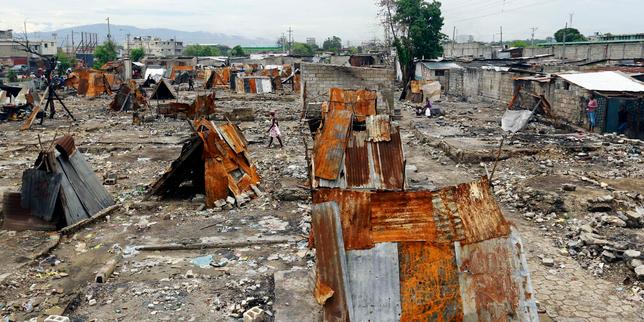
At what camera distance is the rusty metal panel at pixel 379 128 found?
7.64m

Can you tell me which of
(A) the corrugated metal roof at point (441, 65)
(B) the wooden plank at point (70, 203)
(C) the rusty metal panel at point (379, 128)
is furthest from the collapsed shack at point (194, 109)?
(A) the corrugated metal roof at point (441, 65)

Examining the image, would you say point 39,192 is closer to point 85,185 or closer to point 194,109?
point 85,185

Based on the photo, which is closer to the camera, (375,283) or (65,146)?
(375,283)

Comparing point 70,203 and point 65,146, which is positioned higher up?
point 65,146

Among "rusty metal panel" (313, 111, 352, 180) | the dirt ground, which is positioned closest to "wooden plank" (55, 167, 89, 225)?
the dirt ground

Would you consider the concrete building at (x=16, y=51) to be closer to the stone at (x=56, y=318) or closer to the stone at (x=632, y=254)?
the stone at (x=56, y=318)

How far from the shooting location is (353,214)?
371cm

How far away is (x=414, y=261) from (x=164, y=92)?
948 inches

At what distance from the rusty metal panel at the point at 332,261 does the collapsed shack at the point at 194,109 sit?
15.0m

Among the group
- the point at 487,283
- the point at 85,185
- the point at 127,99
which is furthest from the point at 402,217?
the point at 127,99

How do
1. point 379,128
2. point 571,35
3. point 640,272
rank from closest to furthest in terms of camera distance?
point 640,272, point 379,128, point 571,35

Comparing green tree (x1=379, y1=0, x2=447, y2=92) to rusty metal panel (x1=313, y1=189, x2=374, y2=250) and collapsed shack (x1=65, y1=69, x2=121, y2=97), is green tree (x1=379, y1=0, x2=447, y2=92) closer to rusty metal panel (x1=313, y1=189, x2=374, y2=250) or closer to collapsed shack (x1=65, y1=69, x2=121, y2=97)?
collapsed shack (x1=65, y1=69, x2=121, y2=97)

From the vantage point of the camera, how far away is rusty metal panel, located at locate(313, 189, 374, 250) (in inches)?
144

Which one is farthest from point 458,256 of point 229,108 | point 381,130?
point 229,108
